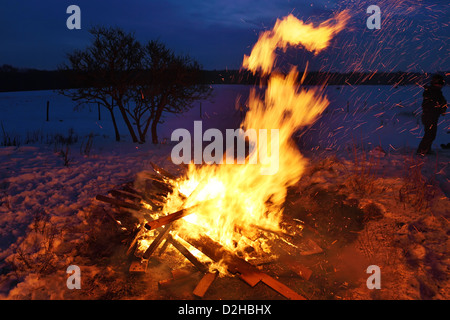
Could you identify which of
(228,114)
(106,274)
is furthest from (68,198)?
(228,114)

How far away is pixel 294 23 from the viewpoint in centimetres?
725

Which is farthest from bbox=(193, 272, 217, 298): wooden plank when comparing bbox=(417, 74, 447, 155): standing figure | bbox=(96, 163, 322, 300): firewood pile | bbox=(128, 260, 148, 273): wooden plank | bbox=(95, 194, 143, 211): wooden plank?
bbox=(417, 74, 447, 155): standing figure

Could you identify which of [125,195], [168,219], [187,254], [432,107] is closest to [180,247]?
[187,254]

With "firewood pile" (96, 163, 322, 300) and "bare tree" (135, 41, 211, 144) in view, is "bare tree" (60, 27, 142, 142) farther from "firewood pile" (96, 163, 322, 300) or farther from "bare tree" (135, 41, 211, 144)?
"firewood pile" (96, 163, 322, 300)

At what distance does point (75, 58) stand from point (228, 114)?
19.1 m

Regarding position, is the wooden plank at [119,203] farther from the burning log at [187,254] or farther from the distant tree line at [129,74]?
the distant tree line at [129,74]

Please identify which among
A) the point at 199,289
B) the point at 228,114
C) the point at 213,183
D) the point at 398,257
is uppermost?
the point at 228,114

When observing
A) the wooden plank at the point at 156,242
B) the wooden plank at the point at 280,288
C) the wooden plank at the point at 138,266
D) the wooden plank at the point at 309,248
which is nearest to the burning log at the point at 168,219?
the wooden plank at the point at 156,242

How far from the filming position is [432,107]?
318 inches

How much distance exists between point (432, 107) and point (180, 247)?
323 inches

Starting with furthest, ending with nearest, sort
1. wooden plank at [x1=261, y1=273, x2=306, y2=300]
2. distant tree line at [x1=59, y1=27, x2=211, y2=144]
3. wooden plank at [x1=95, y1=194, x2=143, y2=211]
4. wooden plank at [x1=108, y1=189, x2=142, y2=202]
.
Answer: distant tree line at [x1=59, y1=27, x2=211, y2=144]
wooden plank at [x1=108, y1=189, x2=142, y2=202]
wooden plank at [x1=95, y1=194, x2=143, y2=211]
wooden plank at [x1=261, y1=273, x2=306, y2=300]

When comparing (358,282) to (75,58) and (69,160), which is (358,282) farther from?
(75,58)

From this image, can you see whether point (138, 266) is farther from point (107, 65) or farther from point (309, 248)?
point (107, 65)

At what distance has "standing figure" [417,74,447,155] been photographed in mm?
8000
